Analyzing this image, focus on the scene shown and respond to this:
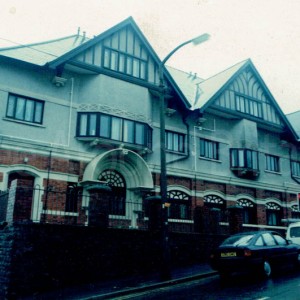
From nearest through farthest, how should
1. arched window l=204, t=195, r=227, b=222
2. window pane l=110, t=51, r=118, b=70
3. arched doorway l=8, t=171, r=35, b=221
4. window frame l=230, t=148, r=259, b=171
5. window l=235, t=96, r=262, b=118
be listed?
arched doorway l=8, t=171, r=35, b=221, window pane l=110, t=51, r=118, b=70, arched window l=204, t=195, r=227, b=222, window frame l=230, t=148, r=259, b=171, window l=235, t=96, r=262, b=118

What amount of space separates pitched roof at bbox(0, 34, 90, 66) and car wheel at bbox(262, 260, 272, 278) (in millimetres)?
12191

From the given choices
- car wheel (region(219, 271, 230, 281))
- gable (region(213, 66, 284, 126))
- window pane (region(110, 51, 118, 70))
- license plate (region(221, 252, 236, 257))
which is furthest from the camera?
gable (region(213, 66, 284, 126))

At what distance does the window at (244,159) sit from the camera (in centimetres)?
2258

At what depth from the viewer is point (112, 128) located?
17.6 m

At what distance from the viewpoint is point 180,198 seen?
66.2ft

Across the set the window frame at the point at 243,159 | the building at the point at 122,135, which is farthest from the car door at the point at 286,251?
the window frame at the point at 243,159

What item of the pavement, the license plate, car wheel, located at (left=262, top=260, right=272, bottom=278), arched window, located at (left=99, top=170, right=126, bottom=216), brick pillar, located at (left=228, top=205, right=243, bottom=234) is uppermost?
arched window, located at (left=99, top=170, right=126, bottom=216)

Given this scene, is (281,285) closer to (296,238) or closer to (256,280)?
(256,280)

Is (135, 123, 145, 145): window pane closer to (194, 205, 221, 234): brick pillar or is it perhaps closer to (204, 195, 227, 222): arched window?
(194, 205, 221, 234): brick pillar

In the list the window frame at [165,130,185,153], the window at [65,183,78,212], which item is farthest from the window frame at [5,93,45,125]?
the window frame at [165,130,185,153]

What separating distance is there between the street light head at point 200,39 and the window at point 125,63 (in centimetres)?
699

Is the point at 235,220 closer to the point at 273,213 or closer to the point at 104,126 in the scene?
the point at 104,126

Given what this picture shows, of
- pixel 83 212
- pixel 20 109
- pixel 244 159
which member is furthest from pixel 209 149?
pixel 20 109

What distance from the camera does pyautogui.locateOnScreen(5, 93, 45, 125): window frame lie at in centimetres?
1592
